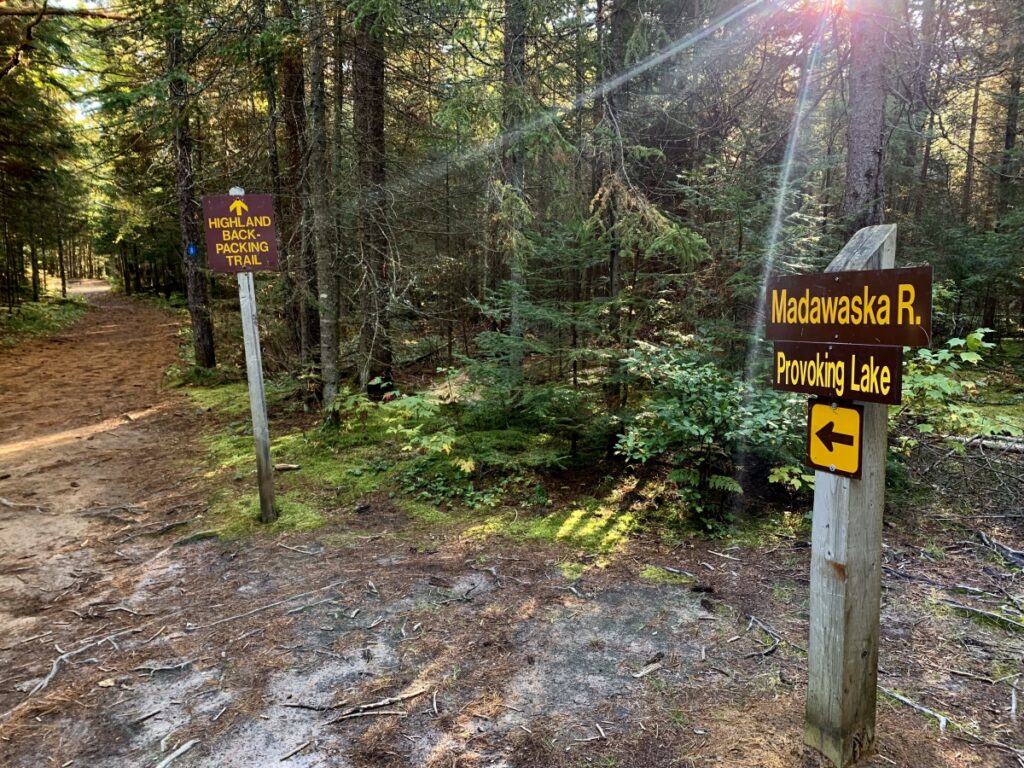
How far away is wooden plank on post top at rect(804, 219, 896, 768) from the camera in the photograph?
2.26 metres

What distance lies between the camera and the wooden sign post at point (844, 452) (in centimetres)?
215

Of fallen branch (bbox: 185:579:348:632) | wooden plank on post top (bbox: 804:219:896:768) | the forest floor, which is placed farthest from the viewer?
fallen branch (bbox: 185:579:348:632)

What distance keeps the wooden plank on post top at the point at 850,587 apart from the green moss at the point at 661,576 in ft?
5.66

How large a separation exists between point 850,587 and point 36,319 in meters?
26.9

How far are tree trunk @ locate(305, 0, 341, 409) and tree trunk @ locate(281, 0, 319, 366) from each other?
269 mm

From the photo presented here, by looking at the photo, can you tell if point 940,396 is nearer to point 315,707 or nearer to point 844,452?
point 844,452

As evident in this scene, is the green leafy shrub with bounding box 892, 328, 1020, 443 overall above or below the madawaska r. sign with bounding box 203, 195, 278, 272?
below

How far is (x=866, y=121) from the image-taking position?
559 centimetres

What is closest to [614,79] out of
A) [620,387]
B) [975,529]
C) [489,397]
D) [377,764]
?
[620,387]

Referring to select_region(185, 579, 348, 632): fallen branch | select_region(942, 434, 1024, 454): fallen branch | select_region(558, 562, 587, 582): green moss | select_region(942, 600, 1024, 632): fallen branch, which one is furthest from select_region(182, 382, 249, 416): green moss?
select_region(942, 434, 1024, 454): fallen branch

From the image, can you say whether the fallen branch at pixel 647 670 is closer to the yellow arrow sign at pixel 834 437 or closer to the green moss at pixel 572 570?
the green moss at pixel 572 570

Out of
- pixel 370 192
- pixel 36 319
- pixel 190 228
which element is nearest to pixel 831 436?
pixel 370 192

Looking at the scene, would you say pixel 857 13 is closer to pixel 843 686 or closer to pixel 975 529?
pixel 975 529

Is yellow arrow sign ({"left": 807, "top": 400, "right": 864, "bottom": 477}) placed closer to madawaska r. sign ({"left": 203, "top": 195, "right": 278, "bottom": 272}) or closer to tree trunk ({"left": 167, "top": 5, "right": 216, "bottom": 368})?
madawaska r. sign ({"left": 203, "top": 195, "right": 278, "bottom": 272})
